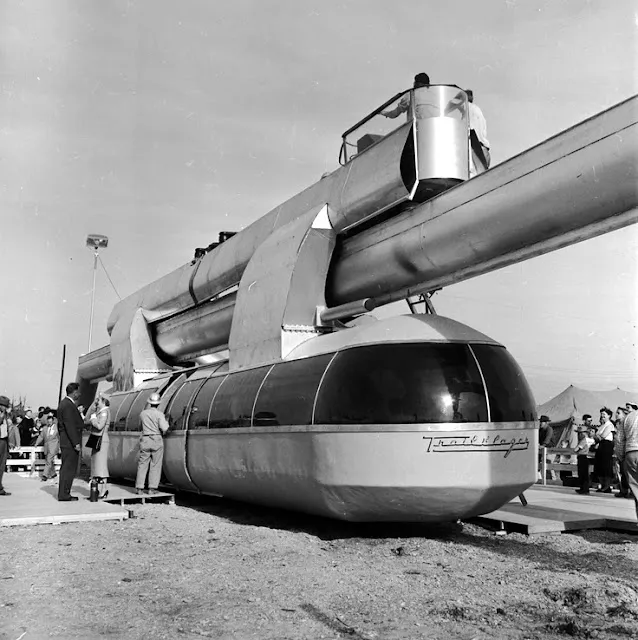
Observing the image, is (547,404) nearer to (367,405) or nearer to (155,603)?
(367,405)

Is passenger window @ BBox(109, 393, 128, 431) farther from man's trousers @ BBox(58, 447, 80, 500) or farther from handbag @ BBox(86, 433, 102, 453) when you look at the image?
man's trousers @ BBox(58, 447, 80, 500)

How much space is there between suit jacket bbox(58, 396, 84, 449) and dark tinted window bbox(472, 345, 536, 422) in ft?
20.5

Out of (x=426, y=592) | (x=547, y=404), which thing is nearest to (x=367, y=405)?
(x=426, y=592)

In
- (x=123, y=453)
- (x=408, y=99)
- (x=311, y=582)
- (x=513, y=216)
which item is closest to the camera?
(x=311, y=582)

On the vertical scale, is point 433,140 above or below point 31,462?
above

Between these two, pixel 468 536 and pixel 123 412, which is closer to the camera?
pixel 468 536

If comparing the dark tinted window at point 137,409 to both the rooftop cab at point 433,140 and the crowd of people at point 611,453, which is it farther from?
the crowd of people at point 611,453

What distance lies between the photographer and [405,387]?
25.7 ft

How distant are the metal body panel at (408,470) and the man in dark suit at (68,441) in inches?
157

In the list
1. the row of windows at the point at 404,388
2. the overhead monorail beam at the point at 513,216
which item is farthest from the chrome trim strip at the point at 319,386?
the overhead monorail beam at the point at 513,216

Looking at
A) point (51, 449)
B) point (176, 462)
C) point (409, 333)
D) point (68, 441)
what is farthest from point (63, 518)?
point (51, 449)

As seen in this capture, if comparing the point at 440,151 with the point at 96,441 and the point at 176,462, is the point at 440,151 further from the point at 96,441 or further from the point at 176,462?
the point at 96,441

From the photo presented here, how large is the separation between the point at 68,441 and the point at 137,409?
3605 mm

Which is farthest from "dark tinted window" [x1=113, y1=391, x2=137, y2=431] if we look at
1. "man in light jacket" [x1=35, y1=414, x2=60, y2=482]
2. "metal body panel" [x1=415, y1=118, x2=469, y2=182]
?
"metal body panel" [x1=415, y1=118, x2=469, y2=182]
